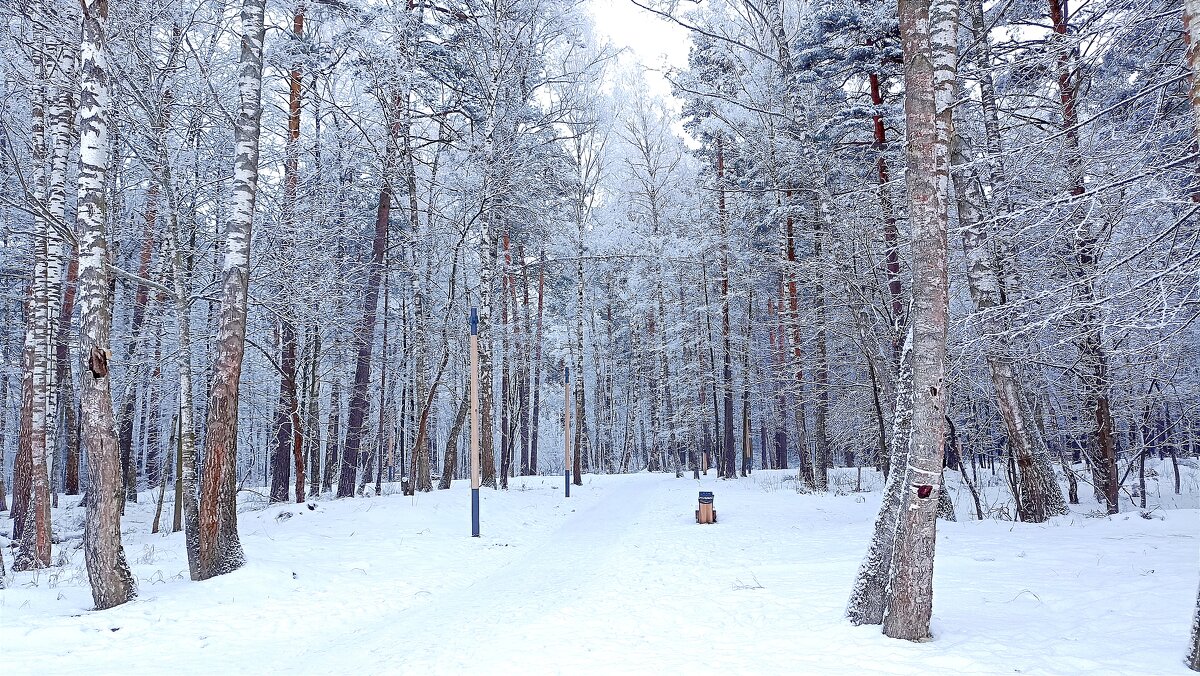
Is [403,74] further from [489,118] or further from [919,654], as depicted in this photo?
[919,654]

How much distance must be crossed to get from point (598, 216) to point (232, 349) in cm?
1926

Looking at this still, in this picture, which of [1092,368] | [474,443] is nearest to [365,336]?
[474,443]

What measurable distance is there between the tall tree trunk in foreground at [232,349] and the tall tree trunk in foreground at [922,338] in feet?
22.8

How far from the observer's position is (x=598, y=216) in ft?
82.5

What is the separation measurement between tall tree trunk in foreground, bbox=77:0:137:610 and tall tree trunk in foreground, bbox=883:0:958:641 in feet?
23.1

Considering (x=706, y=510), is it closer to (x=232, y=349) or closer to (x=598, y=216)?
(x=232, y=349)

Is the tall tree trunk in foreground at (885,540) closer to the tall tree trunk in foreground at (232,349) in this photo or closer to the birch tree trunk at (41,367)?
the tall tree trunk in foreground at (232,349)

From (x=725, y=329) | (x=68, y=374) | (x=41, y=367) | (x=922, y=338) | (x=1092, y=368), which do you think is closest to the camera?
(x=922, y=338)

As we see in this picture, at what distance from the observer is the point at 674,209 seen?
2598 centimetres

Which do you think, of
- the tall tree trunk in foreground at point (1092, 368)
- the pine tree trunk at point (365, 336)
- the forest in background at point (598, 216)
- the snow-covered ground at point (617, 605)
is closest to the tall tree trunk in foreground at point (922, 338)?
the forest in background at point (598, 216)

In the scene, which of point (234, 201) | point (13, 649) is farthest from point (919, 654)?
point (234, 201)

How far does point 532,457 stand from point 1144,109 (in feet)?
89.1

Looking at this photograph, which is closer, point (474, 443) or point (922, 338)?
point (922, 338)

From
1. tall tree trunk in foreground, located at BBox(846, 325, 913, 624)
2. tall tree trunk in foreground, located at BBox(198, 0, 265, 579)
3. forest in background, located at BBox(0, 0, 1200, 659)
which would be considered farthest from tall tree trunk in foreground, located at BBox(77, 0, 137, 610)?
tall tree trunk in foreground, located at BBox(846, 325, 913, 624)
